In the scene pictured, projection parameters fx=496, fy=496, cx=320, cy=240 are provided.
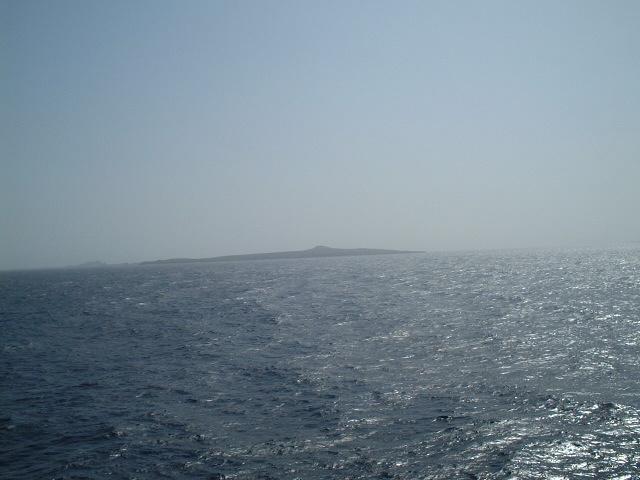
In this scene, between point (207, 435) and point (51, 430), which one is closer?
point (207, 435)

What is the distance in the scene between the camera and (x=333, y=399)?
20.0m

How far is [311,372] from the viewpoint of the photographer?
24.5 meters

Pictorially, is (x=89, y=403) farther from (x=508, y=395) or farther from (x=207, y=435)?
(x=508, y=395)

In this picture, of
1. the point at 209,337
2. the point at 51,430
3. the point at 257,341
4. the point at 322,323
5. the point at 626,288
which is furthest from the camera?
the point at 626,288

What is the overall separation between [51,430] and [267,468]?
927 centimetres

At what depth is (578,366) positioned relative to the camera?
2323 cm

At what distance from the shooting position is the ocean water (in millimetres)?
14336

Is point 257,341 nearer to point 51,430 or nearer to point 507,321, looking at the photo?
point 51,430

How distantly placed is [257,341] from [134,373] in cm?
932

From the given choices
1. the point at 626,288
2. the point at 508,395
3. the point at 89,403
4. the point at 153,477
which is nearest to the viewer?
the point at 153,477

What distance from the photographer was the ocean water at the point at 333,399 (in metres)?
14.3

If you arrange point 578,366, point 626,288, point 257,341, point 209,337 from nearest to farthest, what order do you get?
point 578,366 → point 257,341 → point 209,337 → point 626,288

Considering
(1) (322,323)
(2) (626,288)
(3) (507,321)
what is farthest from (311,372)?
(2) (626,288)

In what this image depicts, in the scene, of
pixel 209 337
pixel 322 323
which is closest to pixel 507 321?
pixel 322 323
